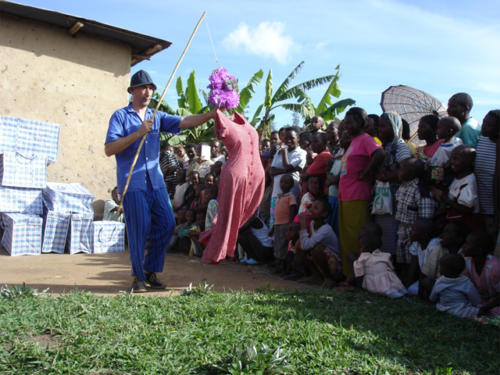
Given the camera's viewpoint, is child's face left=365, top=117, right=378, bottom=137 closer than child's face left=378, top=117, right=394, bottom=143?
No

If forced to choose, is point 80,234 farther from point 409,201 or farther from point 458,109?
point 458,109

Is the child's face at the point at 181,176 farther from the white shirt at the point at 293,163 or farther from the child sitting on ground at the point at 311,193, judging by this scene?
the child sitting on ground at the point at 311,193

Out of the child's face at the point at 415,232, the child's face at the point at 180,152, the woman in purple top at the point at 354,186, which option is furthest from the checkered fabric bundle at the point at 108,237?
the child's face at the point at 415,232

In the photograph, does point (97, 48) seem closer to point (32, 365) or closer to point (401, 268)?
point (401, 268)

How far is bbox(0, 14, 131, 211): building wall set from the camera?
9.99 metres

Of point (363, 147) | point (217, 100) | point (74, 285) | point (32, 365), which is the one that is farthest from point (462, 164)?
point (74, 285)

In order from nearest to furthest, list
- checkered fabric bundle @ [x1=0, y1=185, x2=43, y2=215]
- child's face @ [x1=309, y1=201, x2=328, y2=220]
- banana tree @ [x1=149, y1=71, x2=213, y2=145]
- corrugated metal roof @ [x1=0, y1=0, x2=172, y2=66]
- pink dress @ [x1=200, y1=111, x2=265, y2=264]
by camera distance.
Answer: pink dress @ [x1=200, y1=111, x2=265, y2=264] < child's face @ [x1=309, y1=201, x2=328, y2=220] < checkered fabric bundle @ [x1=0, y1=185, x2=43, y2=215] < corrugated metal roof @ [x1=0, y1=0, x2=172, y2=66] < banana tree @ [x1=149, y1=71, x2=213, y2=145]

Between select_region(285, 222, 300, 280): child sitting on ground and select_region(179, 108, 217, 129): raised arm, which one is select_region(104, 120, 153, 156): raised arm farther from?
select_region(285, 222, 300, 280): child sitting on ground

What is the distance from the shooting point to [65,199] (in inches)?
365

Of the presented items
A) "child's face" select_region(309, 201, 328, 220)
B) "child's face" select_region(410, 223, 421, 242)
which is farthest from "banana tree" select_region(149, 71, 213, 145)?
"child's face" select_region(410, 223, 421, 242)

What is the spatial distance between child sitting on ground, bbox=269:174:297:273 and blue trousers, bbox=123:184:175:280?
1.99 m

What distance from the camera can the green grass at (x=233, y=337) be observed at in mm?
2656

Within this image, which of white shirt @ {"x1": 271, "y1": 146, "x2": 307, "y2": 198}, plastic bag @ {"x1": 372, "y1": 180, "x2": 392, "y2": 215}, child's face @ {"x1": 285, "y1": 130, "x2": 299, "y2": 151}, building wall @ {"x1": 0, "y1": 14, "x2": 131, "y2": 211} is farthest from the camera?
building wall @ {"x1": 0, "y1": 14, "x2": 131, "y2": 211}

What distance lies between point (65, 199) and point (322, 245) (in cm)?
593
